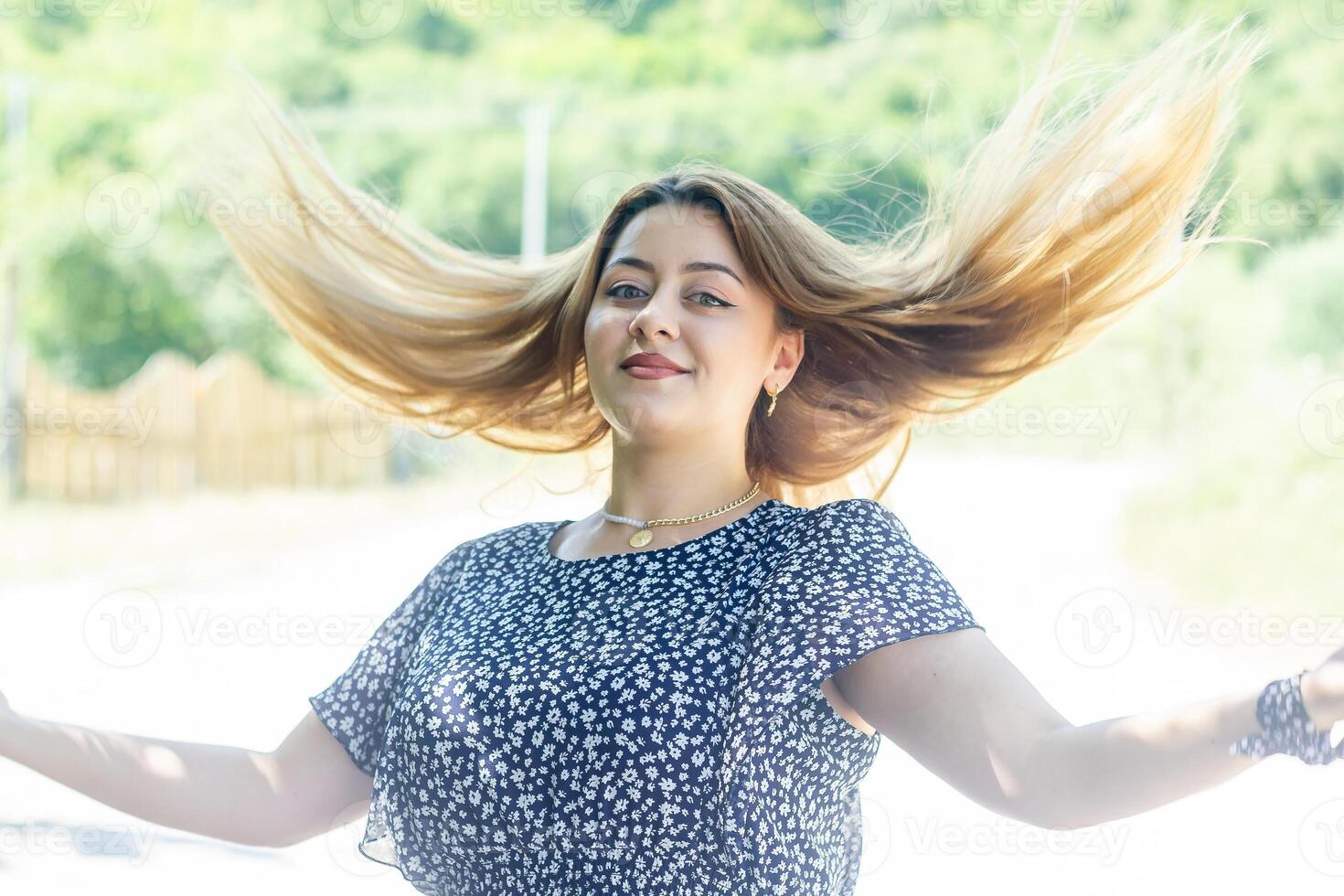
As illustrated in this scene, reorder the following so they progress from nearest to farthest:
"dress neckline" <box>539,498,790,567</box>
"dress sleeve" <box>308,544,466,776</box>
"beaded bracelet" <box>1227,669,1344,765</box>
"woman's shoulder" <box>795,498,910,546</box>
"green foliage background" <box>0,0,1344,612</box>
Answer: "beaded bracelet" <box>1227,669,1344,765</box>
"woman's shoulder" <box>795,498,910,546</box>
"dress neckline" <box>539,498,790,567</box>
"dress sleeve" <box>308,544,466,776</box>
"green foliage background" <box>0,0,1344,612</box>

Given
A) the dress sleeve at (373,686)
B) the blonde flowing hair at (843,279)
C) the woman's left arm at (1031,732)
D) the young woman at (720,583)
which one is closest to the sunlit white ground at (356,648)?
the blonde flowing hair at (843,279)

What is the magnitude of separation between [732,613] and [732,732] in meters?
0.16

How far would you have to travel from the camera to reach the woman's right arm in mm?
1779

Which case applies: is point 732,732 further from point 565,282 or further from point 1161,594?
point 1161,594

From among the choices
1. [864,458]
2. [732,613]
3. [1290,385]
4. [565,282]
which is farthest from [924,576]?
[1290,385]

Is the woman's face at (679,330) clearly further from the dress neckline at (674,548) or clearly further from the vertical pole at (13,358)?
the vertical pole at (13,358)

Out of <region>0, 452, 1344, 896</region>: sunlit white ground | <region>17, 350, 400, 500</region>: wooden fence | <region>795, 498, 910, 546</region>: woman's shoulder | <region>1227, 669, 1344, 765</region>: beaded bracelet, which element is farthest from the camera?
<region>17, 350, 400, 500</region>: wooden fence

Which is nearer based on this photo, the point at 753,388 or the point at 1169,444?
the point at 753,388

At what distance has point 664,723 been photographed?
151 centimetres

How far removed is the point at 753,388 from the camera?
1.88m

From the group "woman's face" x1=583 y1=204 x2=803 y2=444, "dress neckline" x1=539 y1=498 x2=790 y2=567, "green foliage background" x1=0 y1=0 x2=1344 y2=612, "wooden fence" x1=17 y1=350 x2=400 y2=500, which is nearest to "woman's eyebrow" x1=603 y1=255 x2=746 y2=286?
"woman's face" x1=583 y1=204 x2=803 y2=444

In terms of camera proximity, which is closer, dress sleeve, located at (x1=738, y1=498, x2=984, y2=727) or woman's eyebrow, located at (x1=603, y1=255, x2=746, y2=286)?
dress sleeve, located at (x1=738, y1=498, x2=984, y2=727)

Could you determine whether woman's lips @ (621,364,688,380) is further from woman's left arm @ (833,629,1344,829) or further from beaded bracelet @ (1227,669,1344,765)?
beaded bracelet @ (1227,669,1344,765)

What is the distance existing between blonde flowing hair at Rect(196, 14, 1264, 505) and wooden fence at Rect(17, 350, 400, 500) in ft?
29.3
